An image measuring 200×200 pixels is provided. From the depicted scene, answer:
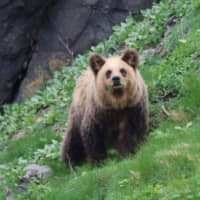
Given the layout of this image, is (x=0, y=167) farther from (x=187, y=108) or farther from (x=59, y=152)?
(x=187, y=108)

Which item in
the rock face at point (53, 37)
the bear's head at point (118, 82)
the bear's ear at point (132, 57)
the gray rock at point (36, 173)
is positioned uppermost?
the rock face at point (53, 37)

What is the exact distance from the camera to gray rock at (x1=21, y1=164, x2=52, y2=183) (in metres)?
8.05

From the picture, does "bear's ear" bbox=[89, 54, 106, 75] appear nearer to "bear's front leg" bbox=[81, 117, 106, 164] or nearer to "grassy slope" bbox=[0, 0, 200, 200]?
"bear's front leg" bbox=[81, 117, 106, 164]

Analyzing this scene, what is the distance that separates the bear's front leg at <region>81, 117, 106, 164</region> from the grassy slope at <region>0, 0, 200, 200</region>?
219mm

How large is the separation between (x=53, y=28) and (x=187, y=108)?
699 centimetres

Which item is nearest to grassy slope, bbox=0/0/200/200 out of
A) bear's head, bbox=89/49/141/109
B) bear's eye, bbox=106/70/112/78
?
bear's head, bbox=89/49/141/109

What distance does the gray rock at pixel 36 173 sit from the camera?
26.4ft

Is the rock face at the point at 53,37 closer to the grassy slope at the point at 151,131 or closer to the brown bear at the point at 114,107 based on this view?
the grassy slope at the point at 151,131

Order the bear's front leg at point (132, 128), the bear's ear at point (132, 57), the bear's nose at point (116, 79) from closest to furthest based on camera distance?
the bear's nose at point (116, 79) → the bear's front leg at point (132, 128) → the bear's ear at point (132, 57)

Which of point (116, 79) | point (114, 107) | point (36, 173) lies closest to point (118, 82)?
point (116, 79)

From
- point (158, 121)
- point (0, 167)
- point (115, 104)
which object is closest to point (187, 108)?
point (158, 121)

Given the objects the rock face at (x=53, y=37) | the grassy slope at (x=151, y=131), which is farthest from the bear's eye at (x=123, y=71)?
the rock face at (x=53, y=37)

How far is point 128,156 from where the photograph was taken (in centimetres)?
713

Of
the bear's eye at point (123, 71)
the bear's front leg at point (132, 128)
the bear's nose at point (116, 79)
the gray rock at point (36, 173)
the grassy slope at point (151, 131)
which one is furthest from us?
the gray rock at point (36, 173)
